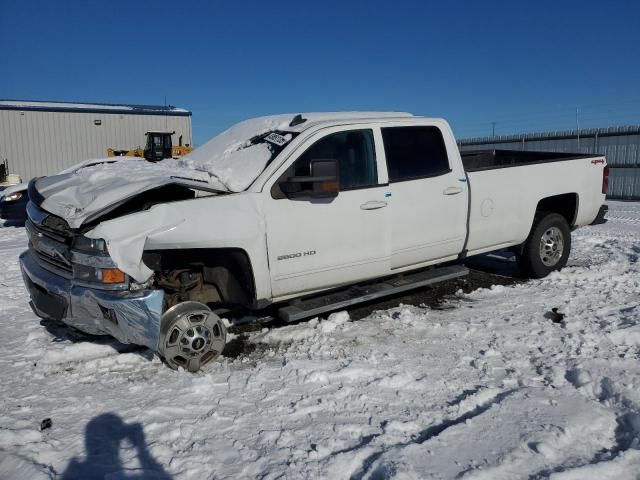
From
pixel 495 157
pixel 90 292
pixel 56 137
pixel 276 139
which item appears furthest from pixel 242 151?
pixel 56 137

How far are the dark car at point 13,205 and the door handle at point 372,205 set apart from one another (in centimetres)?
1037

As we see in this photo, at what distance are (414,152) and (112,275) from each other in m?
3.08

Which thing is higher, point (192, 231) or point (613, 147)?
point (613, 147)

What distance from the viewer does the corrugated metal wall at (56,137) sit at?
28.7 m

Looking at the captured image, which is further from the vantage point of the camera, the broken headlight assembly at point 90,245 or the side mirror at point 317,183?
the side mirror at point 317,183

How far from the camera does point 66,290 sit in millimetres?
3842

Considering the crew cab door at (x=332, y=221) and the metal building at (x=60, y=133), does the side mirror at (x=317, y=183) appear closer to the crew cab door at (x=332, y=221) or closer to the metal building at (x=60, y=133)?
the crew cab door at (x=332, y=221)

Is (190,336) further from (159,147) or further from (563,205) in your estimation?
(159,147)

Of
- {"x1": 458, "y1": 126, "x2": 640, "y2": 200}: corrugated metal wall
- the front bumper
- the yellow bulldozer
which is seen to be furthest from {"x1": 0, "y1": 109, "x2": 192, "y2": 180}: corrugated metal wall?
the front bumper

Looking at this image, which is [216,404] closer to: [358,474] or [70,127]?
[358,474]

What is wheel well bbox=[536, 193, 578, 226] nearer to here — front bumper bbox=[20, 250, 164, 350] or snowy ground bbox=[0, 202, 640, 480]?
snowy ground bbox=[0, 202, 640, 480]

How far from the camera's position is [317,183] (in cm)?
419

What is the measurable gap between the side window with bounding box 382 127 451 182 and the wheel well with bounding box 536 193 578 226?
1940 millimetres

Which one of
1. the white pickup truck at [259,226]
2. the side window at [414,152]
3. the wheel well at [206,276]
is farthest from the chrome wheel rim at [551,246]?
the wheel well at [206,276]
